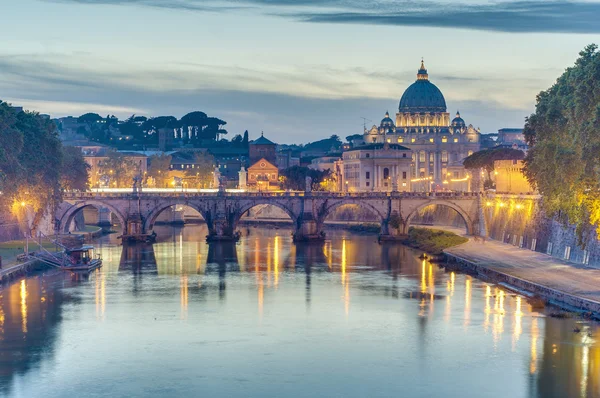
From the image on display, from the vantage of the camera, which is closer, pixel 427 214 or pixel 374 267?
pixel 374 267

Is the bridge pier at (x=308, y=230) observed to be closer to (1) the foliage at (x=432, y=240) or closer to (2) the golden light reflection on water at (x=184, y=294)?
(1) the foliage at (x=432, y=240)

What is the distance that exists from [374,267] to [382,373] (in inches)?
1502

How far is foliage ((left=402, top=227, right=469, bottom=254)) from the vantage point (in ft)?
306

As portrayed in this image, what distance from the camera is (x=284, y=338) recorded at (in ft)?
166

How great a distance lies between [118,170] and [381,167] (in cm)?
4620

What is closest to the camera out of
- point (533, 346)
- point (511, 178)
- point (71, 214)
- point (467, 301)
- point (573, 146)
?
point (533, 346)

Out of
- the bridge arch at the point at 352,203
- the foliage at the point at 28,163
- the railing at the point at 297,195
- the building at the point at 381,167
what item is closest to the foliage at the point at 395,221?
the bridge arch at the point at 352,203

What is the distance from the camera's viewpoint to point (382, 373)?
43406 mm

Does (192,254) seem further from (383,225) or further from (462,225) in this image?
(462,225)

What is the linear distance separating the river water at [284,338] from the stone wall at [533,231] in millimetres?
7027

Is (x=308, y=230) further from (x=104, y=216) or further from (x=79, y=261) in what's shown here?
(x=104, y=216)

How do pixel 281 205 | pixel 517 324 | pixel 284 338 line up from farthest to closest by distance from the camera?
pixel 281 205
pixel 517 324
pixel 284 338

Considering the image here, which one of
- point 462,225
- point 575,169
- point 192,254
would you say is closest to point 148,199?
point 192,254

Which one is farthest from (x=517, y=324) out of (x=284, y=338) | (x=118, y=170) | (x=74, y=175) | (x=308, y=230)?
(x=118, y=170)
